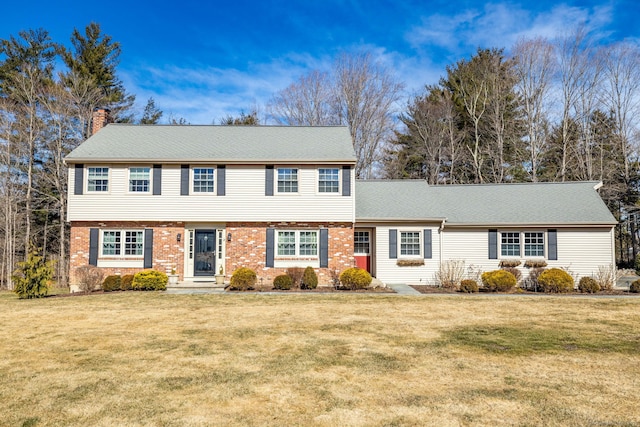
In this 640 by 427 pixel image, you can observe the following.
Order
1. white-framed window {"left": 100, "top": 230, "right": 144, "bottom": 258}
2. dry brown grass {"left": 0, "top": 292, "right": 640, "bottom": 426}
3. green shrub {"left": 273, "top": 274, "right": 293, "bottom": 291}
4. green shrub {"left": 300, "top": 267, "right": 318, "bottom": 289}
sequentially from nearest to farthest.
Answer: dry brown grass {"left": 0, "top": 292, "right": 640, "bottom": 426}
green shrub {"left": 273, "top": 274, "right": 293, "bottom": 291}
green shrub {"left": 300, "top": 267, "right": 318, "bottom": 289}
white-framed window {"left": 100, "top": 230, "right": 144, "bottom": 258}

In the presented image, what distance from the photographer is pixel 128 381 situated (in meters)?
6.07

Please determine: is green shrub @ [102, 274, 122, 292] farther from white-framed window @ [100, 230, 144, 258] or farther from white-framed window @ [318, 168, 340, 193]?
white-framed window @ [318, 168, 340, 193]

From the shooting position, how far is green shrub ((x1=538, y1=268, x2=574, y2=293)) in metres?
16.7

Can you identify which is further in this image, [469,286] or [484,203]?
[484,203]

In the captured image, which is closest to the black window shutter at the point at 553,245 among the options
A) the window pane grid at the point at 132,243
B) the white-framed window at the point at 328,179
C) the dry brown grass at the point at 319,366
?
the dry brown grass at the point at 319,366

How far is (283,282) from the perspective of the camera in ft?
54.6

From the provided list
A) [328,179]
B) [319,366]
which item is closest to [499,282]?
[328,179]

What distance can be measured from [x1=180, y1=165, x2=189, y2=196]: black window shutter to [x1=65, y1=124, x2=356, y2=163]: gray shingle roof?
410 millimetres

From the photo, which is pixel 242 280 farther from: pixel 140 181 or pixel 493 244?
pixel 493 244

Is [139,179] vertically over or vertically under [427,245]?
over

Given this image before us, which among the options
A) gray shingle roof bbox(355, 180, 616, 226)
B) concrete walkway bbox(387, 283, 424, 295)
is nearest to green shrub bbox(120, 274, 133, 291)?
gray shingle roof bbox(355, 180, 616, 226)

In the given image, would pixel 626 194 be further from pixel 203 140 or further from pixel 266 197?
pixel 203 140

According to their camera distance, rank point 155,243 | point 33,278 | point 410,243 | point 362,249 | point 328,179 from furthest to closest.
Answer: point 362,249
point 410,243
point 328,179
point 155,243
point 33,278

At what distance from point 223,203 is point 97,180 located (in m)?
5.34
